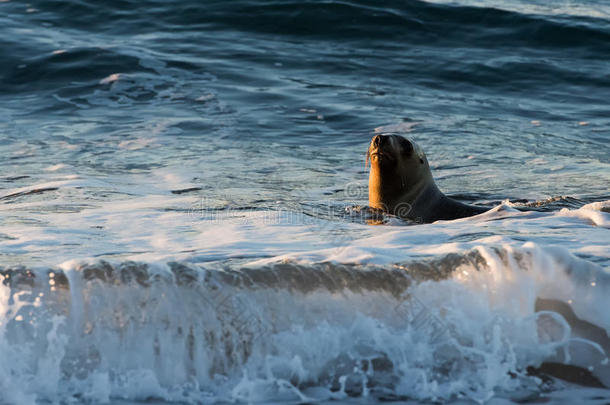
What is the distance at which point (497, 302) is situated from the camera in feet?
9.84

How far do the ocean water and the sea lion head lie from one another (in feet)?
0.78

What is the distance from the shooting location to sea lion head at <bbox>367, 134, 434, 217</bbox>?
6027 mm

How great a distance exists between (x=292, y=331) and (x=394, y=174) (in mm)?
3295

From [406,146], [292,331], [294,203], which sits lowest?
[294,203]

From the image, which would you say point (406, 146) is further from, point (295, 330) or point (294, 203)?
point (295, 330)

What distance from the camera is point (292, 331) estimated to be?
2.94 metres

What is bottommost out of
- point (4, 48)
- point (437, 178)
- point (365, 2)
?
point (437, 178)

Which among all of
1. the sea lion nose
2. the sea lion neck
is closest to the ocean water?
the sea lion neck

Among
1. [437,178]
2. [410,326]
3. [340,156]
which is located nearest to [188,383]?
[410,326]

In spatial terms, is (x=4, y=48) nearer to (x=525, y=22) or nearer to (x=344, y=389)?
(x=525, y=22)

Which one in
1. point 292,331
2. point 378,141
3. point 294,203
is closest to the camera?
point 292,331

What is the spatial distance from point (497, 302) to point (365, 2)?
11056mm

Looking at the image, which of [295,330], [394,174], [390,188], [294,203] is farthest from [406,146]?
[295,330]

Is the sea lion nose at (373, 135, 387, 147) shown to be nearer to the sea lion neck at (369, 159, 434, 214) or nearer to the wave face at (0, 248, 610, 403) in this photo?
the sea lion neck at (369, 159, 434, 214)
